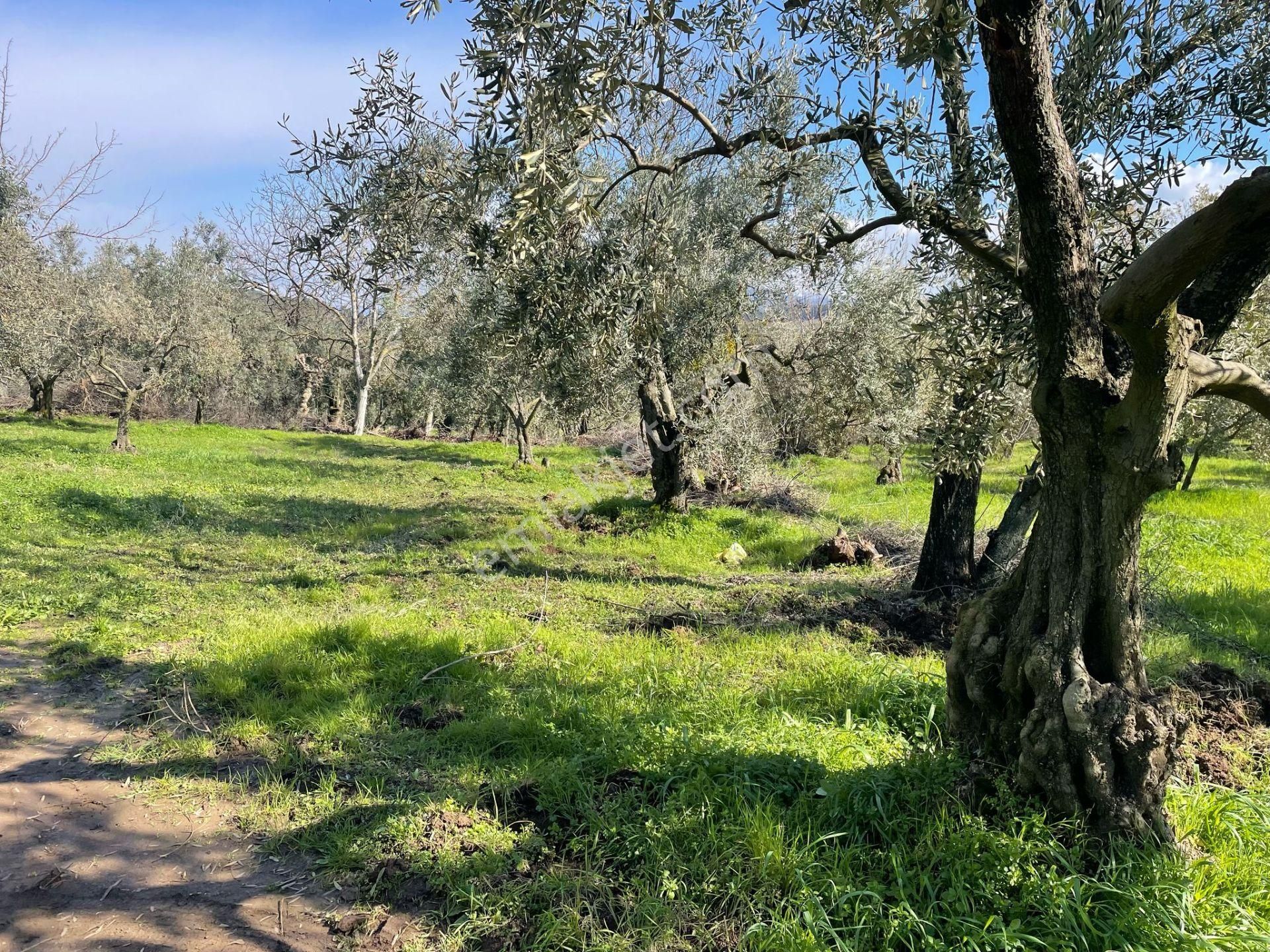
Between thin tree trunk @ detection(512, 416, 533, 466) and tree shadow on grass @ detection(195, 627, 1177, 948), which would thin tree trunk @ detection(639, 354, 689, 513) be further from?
thin tree trunk @ detection(512, 416, 533, 466)

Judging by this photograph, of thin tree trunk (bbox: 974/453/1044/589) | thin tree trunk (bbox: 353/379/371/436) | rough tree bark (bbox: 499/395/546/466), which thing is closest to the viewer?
thin tree trunk (bbox: 974/453/1044/589)

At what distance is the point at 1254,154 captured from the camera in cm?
459

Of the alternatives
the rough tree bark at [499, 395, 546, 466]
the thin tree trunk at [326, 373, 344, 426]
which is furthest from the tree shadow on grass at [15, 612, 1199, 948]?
the thin tree trunk at [326, 373, 344, 426]

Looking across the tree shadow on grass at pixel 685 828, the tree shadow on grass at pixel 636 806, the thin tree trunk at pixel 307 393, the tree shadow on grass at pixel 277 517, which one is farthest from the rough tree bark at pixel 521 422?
the thin tree trunk at pixel 307 393

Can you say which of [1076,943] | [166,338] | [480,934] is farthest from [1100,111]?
[166,338]

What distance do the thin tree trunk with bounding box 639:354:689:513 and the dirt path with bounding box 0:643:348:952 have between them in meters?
9.77

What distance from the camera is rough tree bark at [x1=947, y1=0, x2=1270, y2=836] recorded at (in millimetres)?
3383

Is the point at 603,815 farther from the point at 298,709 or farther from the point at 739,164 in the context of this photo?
the point at 739,164

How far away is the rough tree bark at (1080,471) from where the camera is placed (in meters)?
3.38

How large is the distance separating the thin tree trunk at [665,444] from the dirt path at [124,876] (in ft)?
32.0

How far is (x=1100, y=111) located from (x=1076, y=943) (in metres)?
4.56

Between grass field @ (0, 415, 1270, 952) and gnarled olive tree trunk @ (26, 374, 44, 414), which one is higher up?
gnarled olive tree trunk @ (26, 374, 44, 414)

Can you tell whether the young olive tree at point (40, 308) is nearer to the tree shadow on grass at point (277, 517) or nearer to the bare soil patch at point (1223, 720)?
the tree shadow on grass at point (277, 517)

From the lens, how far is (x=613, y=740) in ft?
16.0
